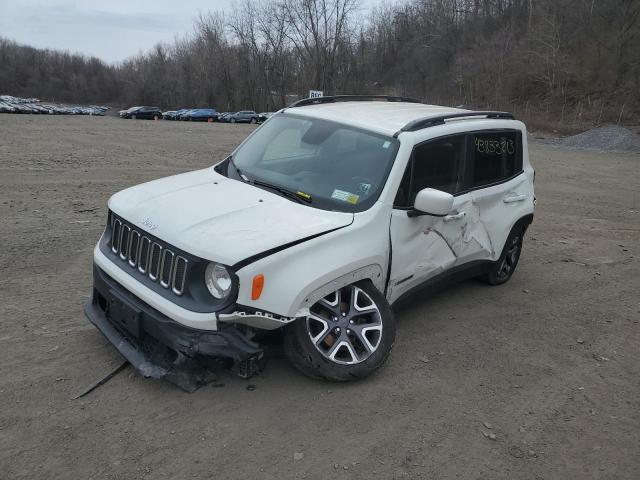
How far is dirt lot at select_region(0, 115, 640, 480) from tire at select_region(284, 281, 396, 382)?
0.16m

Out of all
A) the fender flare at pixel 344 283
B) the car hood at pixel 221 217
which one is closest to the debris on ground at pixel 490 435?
the fender flare at pixel 344 283

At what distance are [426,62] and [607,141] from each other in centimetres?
5567

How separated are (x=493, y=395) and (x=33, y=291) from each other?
406 cm

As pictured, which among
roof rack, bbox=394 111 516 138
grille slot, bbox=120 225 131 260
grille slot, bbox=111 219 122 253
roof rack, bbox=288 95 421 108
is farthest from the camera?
roof rack, bbox=288 95 421 108

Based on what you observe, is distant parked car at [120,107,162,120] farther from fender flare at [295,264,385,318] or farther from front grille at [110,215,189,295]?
fender flare at [295,264,385,318]

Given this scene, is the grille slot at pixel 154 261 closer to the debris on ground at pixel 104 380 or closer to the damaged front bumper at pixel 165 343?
the damaged front bumper at pixel 165 343

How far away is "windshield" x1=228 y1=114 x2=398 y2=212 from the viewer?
4.18 meters

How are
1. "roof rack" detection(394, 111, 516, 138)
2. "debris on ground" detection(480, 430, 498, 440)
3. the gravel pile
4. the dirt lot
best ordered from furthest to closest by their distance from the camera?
the gravel pile, "roof rack" detection(394, 111, 516, 138), "debris on ground" detection(480, 430, 498, 440), the dirt lot

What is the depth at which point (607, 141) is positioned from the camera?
30.1 m

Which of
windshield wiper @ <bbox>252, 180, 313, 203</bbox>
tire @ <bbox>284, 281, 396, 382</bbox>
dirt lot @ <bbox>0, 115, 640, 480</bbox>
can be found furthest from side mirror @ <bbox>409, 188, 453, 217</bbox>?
dirt lot @ <bbox>0, 115, 640, 480</bbox>

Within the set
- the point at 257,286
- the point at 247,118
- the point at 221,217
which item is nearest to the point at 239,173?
the point at 221,217

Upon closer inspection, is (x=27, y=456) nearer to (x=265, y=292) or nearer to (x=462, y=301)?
(x=265, y=292)

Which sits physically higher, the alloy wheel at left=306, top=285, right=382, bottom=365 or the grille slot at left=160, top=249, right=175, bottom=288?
the grille slot at left=160, top=249, right=175, bottom=288

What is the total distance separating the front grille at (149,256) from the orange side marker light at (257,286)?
0.46 meters
